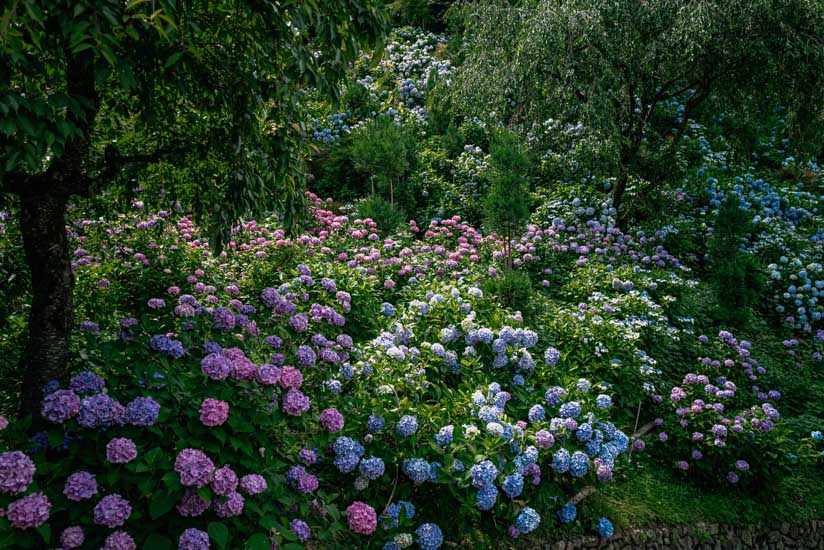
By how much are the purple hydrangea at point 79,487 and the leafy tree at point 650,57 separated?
6.26 metres

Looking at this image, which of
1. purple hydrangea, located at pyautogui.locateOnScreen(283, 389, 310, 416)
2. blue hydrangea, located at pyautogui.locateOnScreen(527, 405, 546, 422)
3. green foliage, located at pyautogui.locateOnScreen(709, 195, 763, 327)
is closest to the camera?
purple hydrangea, located at pyautogui.locateOnScreen(283, 389, 310, 416)

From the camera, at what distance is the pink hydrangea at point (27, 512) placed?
175cm

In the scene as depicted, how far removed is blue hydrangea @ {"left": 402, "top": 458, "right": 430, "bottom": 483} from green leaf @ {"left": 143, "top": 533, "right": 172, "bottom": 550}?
1100 millimetres

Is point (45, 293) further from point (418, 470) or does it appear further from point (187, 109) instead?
point (418, 470)

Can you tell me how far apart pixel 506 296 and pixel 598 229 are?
2.75 m

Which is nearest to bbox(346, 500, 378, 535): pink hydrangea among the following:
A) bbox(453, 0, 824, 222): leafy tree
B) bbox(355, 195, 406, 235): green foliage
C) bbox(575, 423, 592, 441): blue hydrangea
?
bbox(575, 423, 592, 441): blue hydrangea

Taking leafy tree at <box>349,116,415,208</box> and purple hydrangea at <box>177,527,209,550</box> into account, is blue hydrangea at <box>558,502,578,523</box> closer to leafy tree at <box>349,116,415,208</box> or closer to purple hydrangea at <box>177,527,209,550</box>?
purple hydrangea at <box>177,527,209,550</box>

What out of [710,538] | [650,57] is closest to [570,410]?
[710,538]

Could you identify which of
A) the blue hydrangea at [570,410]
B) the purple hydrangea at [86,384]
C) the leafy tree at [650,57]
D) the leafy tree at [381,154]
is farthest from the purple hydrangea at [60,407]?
the leafy tree at [650,57]

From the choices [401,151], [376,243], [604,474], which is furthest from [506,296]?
[401,151]

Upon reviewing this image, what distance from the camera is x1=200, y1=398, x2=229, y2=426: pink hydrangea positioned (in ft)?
7.00

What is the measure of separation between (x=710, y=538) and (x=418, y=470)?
2.49 metres

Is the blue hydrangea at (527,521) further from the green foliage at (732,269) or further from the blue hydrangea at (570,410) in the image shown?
the green foliage at (732,269)

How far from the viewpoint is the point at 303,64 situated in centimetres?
226
